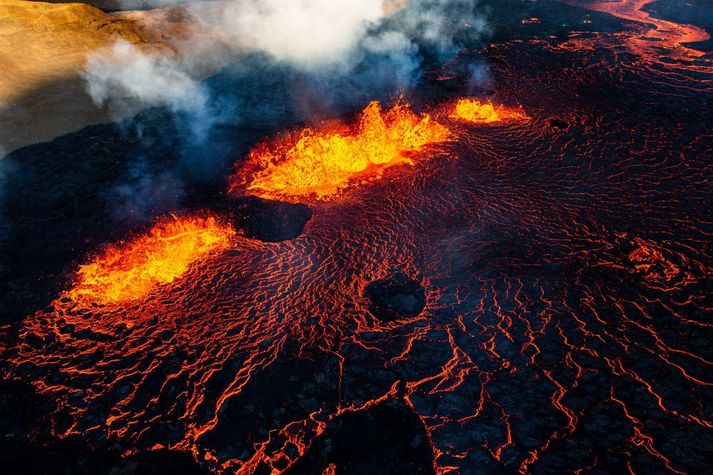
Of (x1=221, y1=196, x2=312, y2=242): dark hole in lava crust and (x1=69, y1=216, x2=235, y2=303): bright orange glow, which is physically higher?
(x1=221, y1=196, x2=312, y2=242): dark hole in lava crust

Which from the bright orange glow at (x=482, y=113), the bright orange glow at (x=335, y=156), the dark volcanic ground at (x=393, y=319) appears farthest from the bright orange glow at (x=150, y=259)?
the bright orange glow at (x=482, y=113)

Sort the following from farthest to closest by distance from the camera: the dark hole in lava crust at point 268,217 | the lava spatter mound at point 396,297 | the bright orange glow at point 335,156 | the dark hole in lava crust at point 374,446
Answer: the bright orange glow at point 335,156 → the dark hole in lava crust at point 268,217 → the lava spatter mound at point 396,297 → the dark hole in lava crust at point 374,446

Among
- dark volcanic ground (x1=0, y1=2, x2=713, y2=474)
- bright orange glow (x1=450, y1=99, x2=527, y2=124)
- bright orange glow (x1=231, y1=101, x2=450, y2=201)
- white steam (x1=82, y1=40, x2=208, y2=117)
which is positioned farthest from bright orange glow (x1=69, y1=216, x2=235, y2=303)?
bright orange glow (x1=450, y1=99, x2=527, y2=124)

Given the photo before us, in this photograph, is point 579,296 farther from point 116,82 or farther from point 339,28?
point 339,28

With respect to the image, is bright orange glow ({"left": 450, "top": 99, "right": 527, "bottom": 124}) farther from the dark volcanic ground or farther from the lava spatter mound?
the lava spatter mound

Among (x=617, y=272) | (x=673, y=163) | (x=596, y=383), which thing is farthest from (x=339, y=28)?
(x=596, y=383)

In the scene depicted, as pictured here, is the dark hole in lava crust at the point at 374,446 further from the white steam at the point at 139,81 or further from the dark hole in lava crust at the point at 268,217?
the white steam at the point at 139,81

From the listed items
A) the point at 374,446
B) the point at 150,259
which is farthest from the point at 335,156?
the point at 374,446
